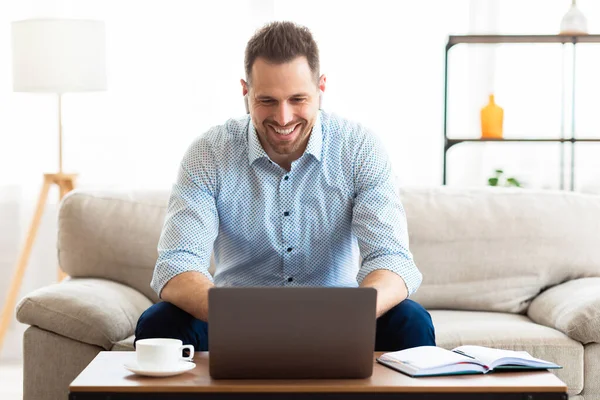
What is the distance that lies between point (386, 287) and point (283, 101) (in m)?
0.51

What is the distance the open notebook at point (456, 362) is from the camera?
5.33 ft

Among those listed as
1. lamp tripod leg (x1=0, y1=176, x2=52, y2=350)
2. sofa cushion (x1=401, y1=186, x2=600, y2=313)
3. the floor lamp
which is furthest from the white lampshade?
sofa cushion (x1=401, y1=186, x2=600, y2=313)

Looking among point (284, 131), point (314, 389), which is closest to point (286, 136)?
point (284, 131)

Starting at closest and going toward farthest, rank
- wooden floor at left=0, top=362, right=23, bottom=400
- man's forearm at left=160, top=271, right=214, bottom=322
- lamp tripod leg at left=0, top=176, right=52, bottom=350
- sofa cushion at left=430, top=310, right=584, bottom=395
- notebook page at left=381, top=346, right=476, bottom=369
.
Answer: notebook page at left=381, top=346, right=476, bottom=369, man's forearm at left=160, top=271, right=214, bottom=322, sofa cushion at left=430, top=310, right=584, bottom=395, wooden floor at left=0, top=362, right=23, bottom=400, lamp tripod leg at left=0, top=176, right=52, bottom=350

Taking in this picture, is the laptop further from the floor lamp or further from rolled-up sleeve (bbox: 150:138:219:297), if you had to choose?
the floor lamp

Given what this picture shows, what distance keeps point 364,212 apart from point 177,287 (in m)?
0.53

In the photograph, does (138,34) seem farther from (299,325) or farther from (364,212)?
(299,325)

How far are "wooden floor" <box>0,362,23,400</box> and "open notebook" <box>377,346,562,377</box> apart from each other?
2169 mm

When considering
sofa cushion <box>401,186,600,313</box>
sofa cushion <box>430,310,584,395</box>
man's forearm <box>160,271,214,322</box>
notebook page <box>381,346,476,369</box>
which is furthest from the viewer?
sofa cushion <box>401,186,600,313</box>

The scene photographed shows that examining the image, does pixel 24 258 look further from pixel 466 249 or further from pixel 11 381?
pixel 466 249

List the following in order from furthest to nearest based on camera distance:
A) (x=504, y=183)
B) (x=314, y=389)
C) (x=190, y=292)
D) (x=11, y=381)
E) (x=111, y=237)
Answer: (x=504, y=183) → (x=11, y=381) → (x=111, y=237) → (x=190, y=292) → (x=314, y=389)

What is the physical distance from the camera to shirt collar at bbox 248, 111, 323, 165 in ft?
7.82

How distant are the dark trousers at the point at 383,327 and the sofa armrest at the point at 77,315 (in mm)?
388

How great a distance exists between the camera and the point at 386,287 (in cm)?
212
